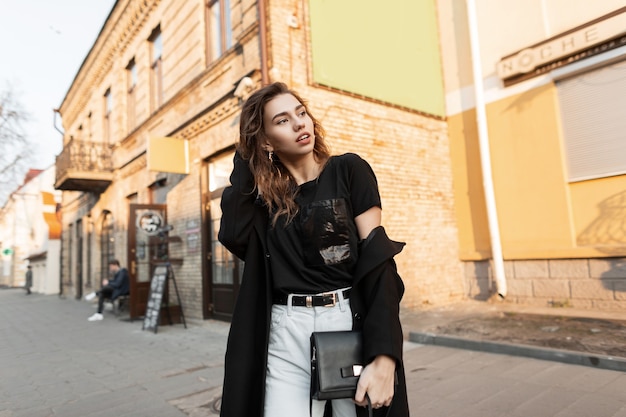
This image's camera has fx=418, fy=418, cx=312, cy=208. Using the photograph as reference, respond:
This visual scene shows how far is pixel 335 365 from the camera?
1.37 meters

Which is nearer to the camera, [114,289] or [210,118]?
[210,118]

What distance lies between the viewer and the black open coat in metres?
1.39

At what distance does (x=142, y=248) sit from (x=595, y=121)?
9.53 metres

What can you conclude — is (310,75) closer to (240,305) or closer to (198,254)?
(198,254)

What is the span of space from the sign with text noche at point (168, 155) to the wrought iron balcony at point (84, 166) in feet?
18.6

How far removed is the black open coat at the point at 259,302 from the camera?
4.57 ft

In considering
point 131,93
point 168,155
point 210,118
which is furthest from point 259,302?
point 131,93

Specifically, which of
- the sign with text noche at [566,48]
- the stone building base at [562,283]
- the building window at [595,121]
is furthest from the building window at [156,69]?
the building window at [595,121]

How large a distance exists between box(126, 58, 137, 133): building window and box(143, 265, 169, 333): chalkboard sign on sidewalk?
20.0 feet

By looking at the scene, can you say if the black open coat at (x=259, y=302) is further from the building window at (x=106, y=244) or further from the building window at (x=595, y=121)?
the building window at (x=106, y=244)

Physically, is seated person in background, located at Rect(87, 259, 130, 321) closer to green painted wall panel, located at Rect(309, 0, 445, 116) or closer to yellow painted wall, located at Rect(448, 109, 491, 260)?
green painted wall panel, located at Rect(309, 0, 445, 116)

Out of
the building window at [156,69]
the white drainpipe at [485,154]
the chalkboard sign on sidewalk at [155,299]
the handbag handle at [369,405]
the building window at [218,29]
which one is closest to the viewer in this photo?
→ the handbag handle at [369,405]

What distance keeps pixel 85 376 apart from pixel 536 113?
8361 mm

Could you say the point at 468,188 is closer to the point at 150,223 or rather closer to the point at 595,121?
the point at 595,121
